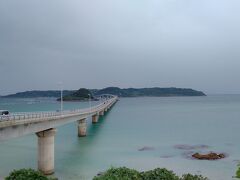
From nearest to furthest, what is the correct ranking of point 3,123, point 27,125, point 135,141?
point 3,123 < point 27,125 < point 135,141

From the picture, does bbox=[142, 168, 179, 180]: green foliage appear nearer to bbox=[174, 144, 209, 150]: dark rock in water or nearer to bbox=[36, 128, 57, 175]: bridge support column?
bbox=[36, 128, 57, 175]: bridge support column

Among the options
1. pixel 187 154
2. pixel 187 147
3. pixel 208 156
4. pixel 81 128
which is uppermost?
pixel 81 128

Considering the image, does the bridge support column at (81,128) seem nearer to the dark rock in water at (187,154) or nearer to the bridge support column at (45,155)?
the dark rock in water at (187,154)

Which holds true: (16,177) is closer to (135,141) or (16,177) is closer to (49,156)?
(49,156)

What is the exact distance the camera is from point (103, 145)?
174 feet

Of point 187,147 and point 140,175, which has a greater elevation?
point 140,175

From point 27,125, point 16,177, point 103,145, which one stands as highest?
point 27,125

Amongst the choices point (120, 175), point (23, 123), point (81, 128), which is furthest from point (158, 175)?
point (81, 128)

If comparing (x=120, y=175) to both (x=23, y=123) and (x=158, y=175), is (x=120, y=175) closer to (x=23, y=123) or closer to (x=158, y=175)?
(x=158, y=175)

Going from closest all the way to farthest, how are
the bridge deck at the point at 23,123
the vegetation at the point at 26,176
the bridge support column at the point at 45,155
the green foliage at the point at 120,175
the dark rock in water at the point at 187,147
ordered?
the green foliage at the point at 120,175, the vegetation at the point at 26,176, the bridge deck at the point at 23,123, the bridge support column at the point at 45,155, the dark rock in water at the point at 187,147

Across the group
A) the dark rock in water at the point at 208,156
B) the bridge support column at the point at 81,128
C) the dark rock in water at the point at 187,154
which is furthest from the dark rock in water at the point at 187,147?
the bridge support column at the point at 81,128

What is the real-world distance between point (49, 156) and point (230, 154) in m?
24.8

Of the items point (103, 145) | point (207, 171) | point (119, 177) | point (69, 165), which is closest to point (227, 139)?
point (103, 145)

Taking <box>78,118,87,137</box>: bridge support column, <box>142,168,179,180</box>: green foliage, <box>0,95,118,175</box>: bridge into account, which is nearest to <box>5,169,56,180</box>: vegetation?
<box>0,95,118,175</box>: bridge
